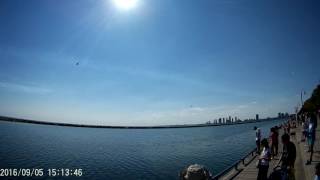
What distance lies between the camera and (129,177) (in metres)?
31.0

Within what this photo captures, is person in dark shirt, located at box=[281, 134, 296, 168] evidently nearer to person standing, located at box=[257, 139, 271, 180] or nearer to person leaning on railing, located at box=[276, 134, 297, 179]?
person leaning on railing, located at box=[276, 134, 297, 179]

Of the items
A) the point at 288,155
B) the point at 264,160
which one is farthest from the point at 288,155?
the point at 264,160

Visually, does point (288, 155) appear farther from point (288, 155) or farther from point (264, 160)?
point (264, 160)

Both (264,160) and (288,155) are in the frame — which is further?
(264,160)

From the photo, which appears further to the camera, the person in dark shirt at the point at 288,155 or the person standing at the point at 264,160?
the person standing at the point at 264,160

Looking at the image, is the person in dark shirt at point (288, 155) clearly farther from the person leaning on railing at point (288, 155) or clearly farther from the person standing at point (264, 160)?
the person standing at point (264, 160)

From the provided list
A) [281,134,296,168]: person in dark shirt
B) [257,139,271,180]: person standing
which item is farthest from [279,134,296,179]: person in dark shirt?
[257,139,271,180]: person standing

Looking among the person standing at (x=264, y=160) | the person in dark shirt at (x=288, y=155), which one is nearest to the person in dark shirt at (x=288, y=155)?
the person in dark shirt at (x=288, y=155)

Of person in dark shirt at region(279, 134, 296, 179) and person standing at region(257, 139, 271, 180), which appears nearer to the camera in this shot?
person in dark shirt at region(279, 134, 296, 179)

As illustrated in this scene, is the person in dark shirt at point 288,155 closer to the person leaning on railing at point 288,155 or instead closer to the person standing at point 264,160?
the person leaning on railing at point 288,155

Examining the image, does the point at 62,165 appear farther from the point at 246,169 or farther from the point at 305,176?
the point at 305,176

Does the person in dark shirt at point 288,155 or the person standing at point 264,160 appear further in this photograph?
the person standing at point 264,160

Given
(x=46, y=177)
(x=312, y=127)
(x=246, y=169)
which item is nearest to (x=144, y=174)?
(x=46, y=177)

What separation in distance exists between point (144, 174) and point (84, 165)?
12.6 m
